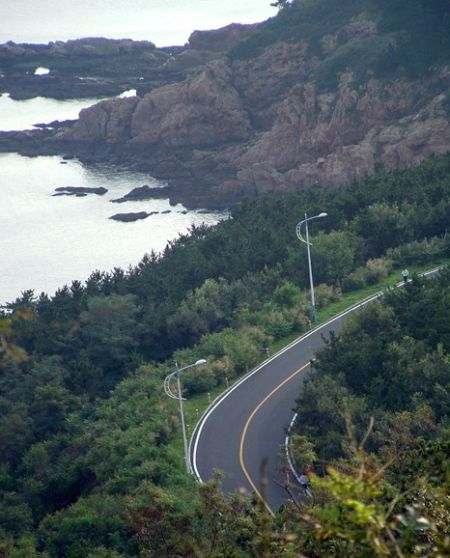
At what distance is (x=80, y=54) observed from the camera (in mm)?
138125

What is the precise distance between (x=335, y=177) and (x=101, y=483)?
5278 cm

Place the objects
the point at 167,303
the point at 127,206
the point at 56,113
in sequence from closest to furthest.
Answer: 1. the point at 167,303
2. the point at 127,206
3. the point at 56,113

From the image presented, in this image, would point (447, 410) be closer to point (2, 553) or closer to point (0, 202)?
point (2, 553)

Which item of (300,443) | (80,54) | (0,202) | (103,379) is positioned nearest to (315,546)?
(300,443)

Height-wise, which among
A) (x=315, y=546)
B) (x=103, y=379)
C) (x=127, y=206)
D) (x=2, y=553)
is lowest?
(x=127, y=206)

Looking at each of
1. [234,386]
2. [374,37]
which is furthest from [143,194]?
[234,386]

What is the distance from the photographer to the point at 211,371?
33594mm

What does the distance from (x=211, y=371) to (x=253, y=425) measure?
12.8ft

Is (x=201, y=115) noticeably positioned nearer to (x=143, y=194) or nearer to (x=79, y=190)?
(x=143, y=194)

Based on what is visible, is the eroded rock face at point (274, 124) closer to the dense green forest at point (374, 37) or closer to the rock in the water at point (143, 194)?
the dense green forest at point (374, 37)

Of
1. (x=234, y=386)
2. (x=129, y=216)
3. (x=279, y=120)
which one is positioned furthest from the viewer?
(x=279, y=120)

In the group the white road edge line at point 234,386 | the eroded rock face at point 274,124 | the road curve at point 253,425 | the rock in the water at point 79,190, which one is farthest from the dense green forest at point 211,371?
the rock in the water at point 79,190

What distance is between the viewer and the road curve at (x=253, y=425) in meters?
27.1

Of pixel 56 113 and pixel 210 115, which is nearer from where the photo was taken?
pixel 210 115
